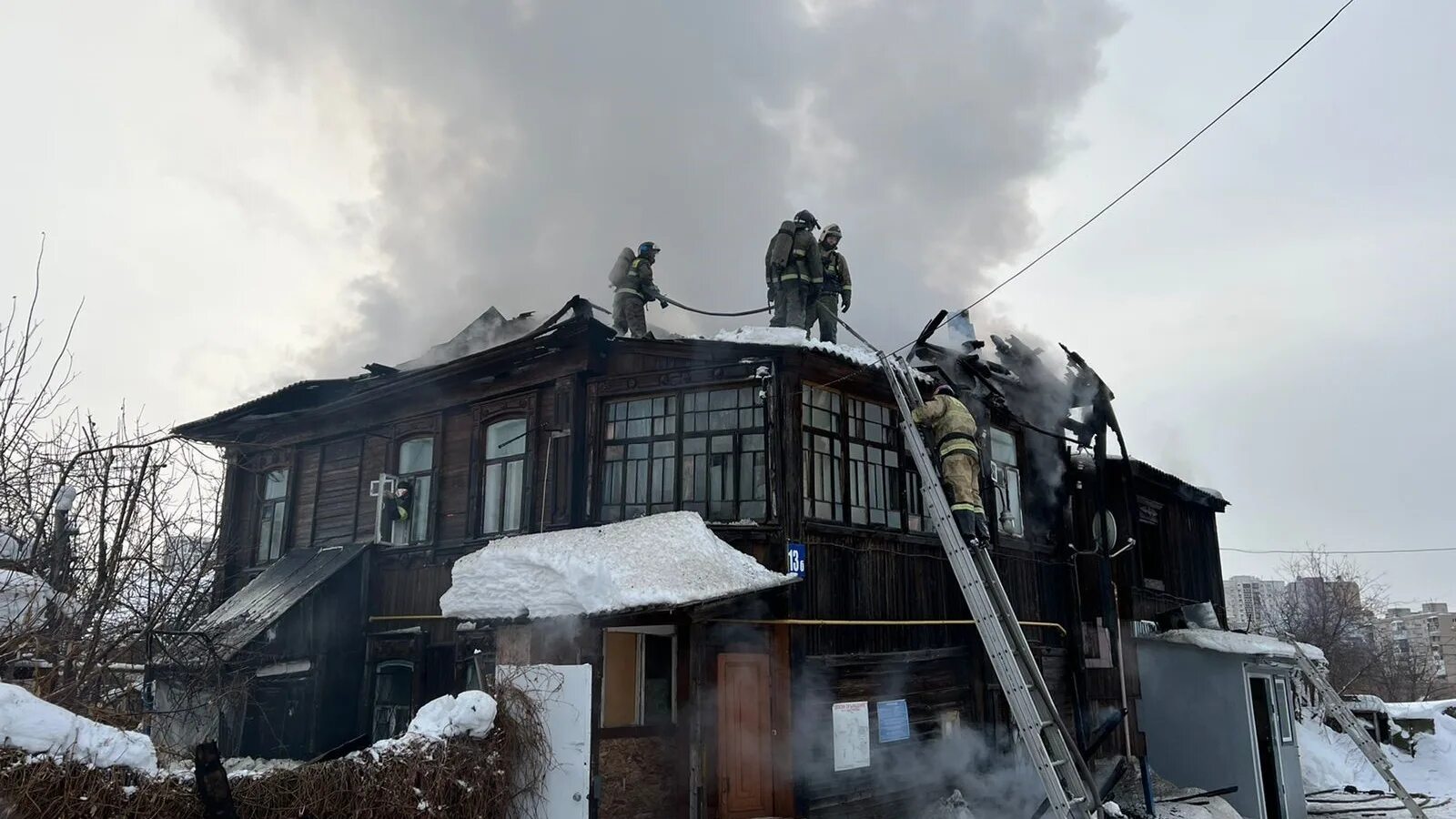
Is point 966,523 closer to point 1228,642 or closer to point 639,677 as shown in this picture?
point 639,677

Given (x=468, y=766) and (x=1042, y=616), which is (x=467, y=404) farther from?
(x=1042, y=616)

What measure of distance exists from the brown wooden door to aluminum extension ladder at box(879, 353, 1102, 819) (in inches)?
105

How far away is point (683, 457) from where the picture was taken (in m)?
12.4

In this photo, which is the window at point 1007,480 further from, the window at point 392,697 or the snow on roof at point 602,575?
the window at point 392,697

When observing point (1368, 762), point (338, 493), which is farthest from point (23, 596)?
point (1368, 762)

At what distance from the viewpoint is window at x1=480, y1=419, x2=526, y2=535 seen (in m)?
14.0

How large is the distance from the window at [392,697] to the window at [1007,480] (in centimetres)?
955

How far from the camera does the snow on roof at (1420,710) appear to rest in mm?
23266

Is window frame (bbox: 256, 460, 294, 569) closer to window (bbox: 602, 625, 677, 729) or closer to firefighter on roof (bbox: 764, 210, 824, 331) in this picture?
window (bbox: 602, 625, 677, 729)

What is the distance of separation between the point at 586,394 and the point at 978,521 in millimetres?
5762

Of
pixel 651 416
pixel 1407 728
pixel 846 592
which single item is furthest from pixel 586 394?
pixel 1407 728

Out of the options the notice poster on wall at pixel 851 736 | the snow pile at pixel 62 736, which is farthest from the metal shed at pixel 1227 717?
the snow pile at pixel 62 736

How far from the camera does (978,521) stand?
37.3ft

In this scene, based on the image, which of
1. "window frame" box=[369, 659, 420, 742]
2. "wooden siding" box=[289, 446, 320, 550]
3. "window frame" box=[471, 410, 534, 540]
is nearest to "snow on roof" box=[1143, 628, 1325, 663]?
"window frame" box=[471, 410, 534, 540]
